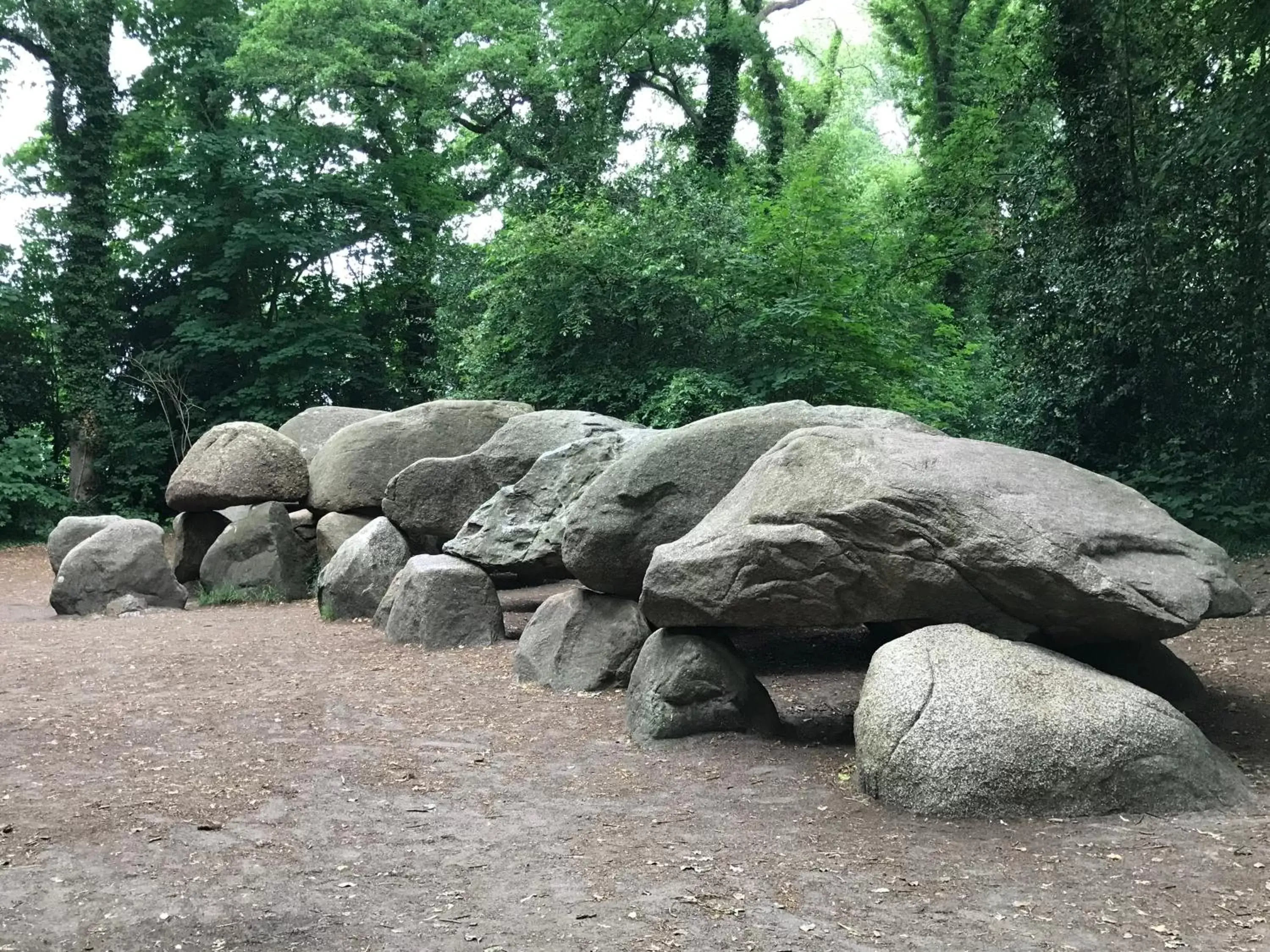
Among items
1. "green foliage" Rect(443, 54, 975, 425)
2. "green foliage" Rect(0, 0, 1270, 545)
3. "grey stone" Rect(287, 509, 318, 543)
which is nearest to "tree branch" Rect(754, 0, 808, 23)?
"green foliage" Rect(0, 0, 1270, 545)

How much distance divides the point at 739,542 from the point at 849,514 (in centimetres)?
62

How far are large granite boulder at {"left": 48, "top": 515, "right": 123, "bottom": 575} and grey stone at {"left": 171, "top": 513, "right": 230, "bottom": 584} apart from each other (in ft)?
2.52

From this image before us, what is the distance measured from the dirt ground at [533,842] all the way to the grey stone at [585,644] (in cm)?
25

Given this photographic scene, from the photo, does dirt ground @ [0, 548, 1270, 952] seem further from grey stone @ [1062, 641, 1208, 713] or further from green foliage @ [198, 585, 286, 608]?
green foliage @ [198, 585, 286, 608]

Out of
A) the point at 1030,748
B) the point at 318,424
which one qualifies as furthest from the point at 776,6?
the point at 1030,748

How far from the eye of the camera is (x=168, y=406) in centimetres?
2230

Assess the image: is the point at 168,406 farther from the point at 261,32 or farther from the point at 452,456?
the point at 452,456

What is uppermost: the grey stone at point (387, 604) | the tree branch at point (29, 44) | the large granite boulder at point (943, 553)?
the tree branch at point (29, 44)

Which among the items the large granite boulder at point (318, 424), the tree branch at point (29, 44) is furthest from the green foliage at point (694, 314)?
the tree branch at point (29, 44)

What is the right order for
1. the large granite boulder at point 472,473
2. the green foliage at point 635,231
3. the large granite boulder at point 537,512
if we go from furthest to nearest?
the green foliage at point 635,231
the large granite boulder at point 472,473
the large granite boulder at point 537,512

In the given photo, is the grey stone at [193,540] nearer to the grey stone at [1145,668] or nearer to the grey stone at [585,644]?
the grey stone at [585,644]

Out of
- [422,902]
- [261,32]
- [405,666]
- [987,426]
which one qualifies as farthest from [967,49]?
[422,902]

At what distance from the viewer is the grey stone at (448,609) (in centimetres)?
903

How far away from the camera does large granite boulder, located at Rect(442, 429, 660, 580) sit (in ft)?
29.4
